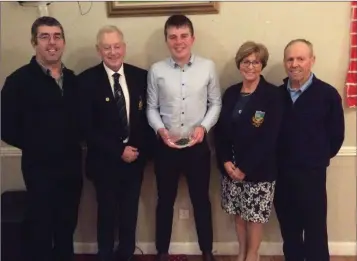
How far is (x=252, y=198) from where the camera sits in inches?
94.8

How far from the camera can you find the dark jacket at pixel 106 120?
2387 millimetres

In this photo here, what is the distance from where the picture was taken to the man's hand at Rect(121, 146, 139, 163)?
2408 mm

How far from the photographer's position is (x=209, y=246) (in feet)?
8.61

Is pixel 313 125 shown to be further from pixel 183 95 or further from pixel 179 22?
pixel 179 22

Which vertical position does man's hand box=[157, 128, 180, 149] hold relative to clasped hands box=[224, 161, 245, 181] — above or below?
above

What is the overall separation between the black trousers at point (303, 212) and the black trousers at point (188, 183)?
0.43 m

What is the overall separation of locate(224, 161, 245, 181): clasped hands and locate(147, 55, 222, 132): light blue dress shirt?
234 millimetres

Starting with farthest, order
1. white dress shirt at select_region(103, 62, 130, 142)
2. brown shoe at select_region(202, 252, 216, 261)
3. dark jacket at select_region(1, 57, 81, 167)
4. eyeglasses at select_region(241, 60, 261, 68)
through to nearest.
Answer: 1. brown shoe at select_region(202, 252, 216, 261)
2. white dress shirt at select_region(103, 62, 130, 142)
3. eyeglasses at select_region(241, 60, 261, 68)
4. dark jacket at select_region(1, 57, 81, 167)

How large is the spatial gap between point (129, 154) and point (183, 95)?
45 cm

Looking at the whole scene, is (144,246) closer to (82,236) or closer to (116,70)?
(82,236)

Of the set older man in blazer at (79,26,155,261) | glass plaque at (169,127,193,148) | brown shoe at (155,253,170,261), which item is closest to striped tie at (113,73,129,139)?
older man in blazer at (79,26,155,261)

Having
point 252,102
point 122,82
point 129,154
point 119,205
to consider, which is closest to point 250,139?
point 252,102

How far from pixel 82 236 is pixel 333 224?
166 centimetres

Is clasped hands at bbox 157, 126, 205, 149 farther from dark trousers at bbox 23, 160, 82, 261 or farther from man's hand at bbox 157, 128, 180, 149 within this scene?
dark trousers at bbox 23, 160, 82, 261
